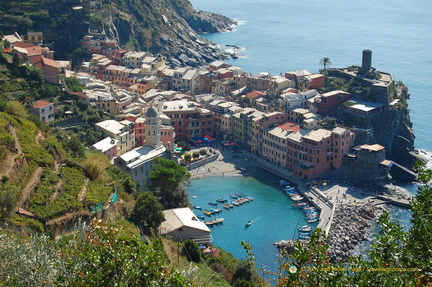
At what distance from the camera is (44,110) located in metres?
37.6

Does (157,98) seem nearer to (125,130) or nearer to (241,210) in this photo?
(125,130)

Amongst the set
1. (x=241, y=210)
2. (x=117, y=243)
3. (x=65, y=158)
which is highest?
(x=117, y=243)

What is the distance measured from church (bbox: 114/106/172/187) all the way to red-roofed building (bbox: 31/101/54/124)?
17.1 ft

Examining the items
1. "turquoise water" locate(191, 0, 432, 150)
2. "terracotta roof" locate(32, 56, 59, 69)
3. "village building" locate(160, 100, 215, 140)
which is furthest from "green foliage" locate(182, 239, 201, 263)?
"turquoise water" locate(191, 0, 432, 150)

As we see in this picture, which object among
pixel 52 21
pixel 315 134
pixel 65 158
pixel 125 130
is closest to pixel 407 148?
pixel 315 134

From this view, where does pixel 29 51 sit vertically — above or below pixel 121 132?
above

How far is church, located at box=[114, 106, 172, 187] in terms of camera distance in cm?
3612

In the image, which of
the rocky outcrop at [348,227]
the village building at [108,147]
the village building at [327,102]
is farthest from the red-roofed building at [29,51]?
the rocky outcrop at [348,227]

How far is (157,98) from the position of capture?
50.9 meters

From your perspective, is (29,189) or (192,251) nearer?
(29,189)

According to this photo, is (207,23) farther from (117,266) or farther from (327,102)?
(117,266)

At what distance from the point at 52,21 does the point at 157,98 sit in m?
16.8

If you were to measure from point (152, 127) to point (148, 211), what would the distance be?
39.6 ft

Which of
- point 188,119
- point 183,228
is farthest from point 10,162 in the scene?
point 188,119
